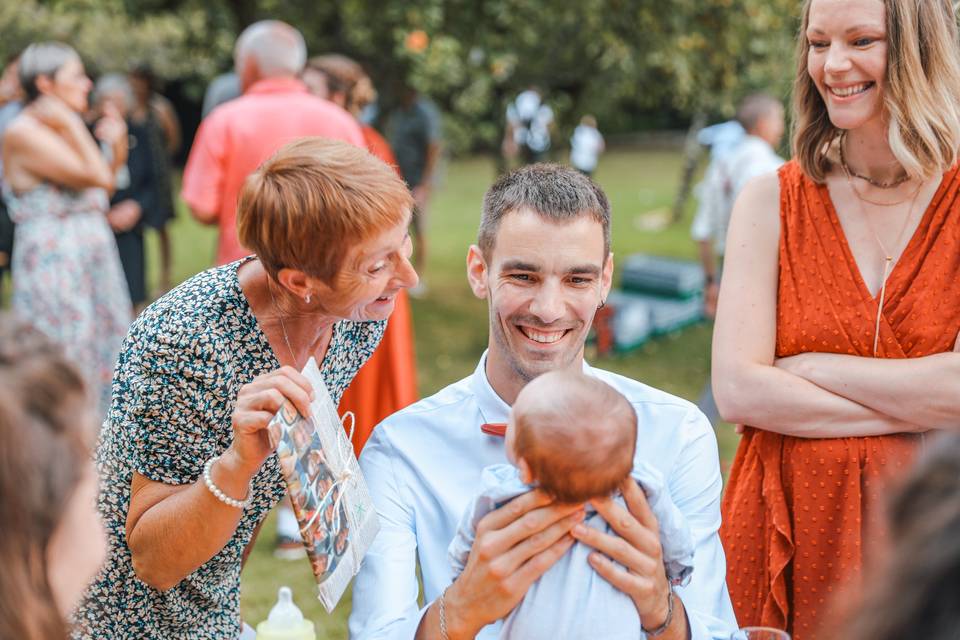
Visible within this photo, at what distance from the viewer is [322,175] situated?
2.20 meters

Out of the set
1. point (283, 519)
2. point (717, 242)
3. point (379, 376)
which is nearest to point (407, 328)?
point (379, 376)

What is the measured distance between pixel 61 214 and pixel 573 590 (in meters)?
5.12

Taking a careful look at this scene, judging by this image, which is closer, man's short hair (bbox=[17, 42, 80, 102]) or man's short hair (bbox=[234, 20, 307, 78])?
man's short hair (bbox=[234, 20, 307, 78])

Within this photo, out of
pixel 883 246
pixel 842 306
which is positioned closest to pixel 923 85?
pixel 883 246

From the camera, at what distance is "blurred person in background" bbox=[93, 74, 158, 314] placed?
813cm

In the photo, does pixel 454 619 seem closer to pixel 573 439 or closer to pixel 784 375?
pixel 573 439

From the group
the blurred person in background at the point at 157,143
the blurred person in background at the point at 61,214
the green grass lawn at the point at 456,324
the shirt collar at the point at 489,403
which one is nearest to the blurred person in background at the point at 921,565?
the shirt collar at the point at 489,403

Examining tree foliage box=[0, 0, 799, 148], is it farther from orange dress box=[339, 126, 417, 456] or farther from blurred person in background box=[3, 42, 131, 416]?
orange dress box=[339, 126, 417, 456]

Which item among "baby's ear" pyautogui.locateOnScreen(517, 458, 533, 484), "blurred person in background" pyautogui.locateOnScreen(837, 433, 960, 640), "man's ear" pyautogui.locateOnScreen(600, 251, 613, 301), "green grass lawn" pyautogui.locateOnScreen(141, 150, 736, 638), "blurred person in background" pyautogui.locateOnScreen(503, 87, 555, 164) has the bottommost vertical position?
"green grass lawn" pyautogui.locateOnScreen(141, 150, 736, 638)

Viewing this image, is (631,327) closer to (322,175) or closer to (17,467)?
(322,175)

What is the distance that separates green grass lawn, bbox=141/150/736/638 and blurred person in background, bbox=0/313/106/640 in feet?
10.4

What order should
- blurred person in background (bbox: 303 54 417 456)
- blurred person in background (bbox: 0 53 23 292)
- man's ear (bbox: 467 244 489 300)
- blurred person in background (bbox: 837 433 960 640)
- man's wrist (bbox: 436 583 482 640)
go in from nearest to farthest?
blurred person in background (bbox: 837 433 960 640) → man's wrist (bbox: 436 583 482 640) → man's ear (bbox: 467 244 489 300) → blurred person in background (bbox: 303 54 417 456) → blurred person in background (bbox: 0 53 23 292)

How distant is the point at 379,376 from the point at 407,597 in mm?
3337

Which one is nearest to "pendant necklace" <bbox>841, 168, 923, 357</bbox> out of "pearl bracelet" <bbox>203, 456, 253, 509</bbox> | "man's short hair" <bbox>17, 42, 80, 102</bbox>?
"pearl bracelet" <bbox>203, 456, 253, 509</bbox>
